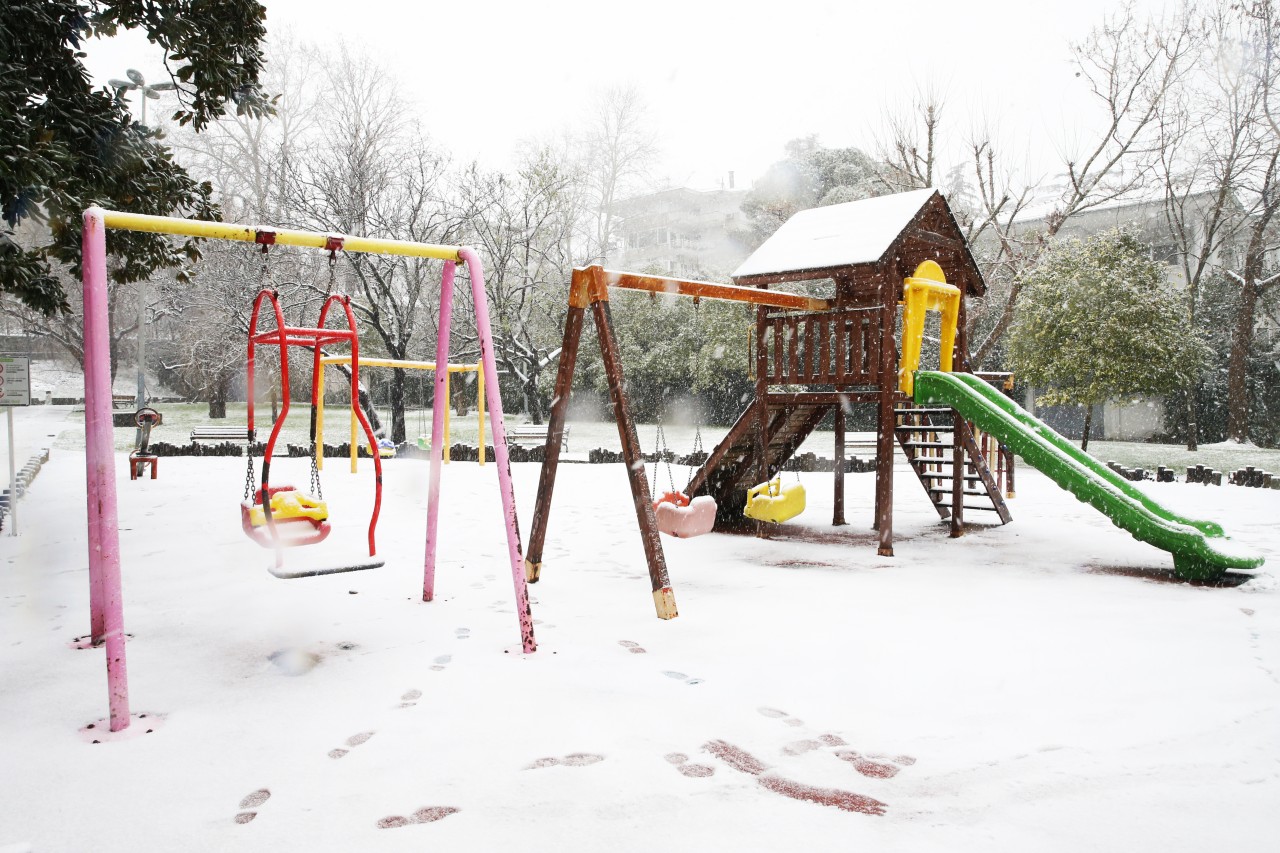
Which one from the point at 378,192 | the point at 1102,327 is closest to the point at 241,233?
the point at 378,192

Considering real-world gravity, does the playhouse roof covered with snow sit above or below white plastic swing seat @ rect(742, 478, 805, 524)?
→ above

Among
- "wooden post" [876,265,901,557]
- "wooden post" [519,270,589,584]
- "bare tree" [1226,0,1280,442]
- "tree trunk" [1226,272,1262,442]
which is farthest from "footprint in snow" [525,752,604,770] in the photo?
"tree trunk" [1226,272,1262,442]

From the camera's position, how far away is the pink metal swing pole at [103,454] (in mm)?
3121

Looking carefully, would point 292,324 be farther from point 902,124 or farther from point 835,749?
point 835,749

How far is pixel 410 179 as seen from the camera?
18578 mm

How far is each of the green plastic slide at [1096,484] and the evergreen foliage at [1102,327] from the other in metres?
11.1

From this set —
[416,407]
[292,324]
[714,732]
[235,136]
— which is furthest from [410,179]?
[714,732]

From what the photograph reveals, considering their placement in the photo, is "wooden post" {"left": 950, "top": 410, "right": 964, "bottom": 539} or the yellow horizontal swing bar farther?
"wooden post" {"left": 950, "top": 410, "right": 964, "bottom": 539}

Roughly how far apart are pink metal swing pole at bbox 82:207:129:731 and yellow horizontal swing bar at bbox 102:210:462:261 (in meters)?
0.16

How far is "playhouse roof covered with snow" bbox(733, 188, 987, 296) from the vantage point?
7242mm

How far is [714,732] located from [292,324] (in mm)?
18212

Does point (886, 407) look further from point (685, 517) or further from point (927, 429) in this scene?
point (685, 517)

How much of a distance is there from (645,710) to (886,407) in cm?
462

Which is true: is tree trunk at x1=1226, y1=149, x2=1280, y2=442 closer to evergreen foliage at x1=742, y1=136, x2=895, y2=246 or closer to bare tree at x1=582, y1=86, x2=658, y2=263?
evergreen foliage at x1=742, y1=136, x2=895, y2=246
